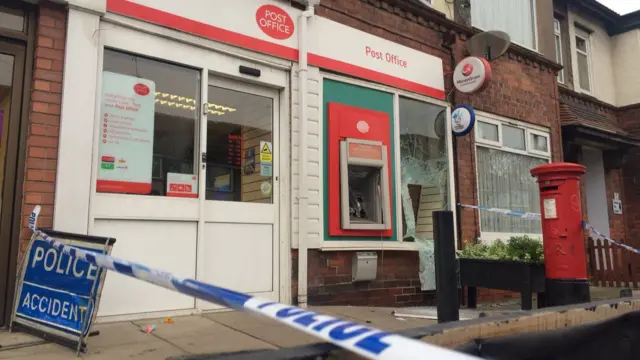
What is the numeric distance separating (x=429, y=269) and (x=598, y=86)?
8763mm

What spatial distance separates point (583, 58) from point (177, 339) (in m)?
12.3

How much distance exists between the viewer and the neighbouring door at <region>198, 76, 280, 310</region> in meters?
4.93

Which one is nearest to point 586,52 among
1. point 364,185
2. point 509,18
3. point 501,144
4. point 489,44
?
point 509,18

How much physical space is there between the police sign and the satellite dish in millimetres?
6235

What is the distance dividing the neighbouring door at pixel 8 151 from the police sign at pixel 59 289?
30cm

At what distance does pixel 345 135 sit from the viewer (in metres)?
6.02

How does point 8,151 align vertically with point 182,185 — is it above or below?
above

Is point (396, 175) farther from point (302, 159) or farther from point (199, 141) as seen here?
point (199, 141)

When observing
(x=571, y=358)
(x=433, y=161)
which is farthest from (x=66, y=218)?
(x=433, y=161)

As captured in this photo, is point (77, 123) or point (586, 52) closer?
point (77, 123)

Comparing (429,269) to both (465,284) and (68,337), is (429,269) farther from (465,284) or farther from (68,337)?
(68,337)

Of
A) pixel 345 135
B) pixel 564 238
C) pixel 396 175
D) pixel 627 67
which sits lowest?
pixel 564 238

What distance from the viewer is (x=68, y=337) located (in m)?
3.28

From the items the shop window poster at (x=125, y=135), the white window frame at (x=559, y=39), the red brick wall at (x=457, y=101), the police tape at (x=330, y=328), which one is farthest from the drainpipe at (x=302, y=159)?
the white window frame at (x=559, y=39)
